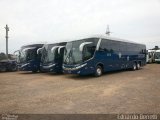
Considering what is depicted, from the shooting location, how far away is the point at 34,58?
21906 millimetres

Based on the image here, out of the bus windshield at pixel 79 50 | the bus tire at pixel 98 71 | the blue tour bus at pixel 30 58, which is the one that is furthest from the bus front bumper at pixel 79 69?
the blue tour bus at pixel 30 58

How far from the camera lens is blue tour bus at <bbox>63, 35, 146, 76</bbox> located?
612 inches

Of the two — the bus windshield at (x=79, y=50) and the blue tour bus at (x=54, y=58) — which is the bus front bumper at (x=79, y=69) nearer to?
the bus windshield at (x=79, y=50)

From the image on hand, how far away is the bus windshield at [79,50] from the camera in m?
15.5

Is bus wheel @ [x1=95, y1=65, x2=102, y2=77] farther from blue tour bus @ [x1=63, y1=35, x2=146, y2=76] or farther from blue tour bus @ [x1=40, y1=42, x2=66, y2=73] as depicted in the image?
blue tour bus @ [x1=40, y1=42, x2=66, y2=73]

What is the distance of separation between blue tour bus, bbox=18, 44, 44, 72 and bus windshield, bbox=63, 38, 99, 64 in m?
6.10

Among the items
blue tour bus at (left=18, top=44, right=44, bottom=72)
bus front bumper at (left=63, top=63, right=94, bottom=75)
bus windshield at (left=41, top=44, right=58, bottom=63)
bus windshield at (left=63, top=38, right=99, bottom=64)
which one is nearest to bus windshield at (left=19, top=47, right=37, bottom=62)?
blue tour bus at (left=18, top=44, right=44, bottom=72)

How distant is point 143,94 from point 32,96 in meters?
4.80

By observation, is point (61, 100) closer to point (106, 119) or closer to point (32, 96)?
point (32, 96)

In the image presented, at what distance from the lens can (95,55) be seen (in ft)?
54.0

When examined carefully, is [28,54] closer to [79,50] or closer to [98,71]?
[79,50]

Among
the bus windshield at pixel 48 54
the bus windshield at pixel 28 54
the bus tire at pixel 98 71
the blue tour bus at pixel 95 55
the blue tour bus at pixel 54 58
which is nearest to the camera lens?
the blue tour bus at pixel 95 55

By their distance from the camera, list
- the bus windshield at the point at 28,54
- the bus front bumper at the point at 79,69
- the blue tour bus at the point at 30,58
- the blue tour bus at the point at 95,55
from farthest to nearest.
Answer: the bus windshield at the point at 28,54 → the blue tour bus at the point at 30,58 → the blue tour bus at the point at 95,55 → the bus front bumper at the point at 79,69

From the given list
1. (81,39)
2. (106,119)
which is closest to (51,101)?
(106,119)
